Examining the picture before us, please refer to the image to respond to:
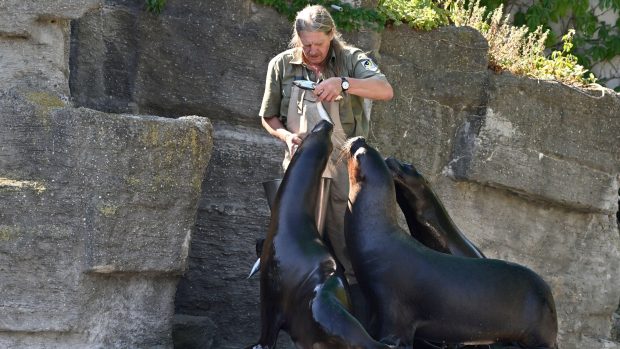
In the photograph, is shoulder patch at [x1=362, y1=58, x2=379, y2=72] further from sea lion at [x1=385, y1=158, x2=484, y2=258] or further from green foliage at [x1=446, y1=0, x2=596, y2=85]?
green foliage at [x1=446, y1=0, x2=596, y2=85]

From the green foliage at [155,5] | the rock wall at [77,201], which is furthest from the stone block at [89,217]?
the green foliage at [155,5]

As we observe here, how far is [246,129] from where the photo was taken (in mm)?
6055

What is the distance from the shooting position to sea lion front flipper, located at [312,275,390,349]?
157 inches

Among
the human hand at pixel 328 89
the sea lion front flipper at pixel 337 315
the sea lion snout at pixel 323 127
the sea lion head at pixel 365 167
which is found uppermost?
the human hand at pixel 328 89

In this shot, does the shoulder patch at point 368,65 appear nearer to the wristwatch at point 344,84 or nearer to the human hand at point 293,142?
the wristwatch at point 344,84

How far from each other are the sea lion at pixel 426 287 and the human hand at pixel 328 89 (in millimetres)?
294

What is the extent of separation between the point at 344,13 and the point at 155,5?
1.11 metres

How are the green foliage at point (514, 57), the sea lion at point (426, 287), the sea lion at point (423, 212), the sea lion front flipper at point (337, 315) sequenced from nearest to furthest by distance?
the sea lion front flipper at point (337, 315) < the sea lion at point (426, 287) < the sea lion at point (423, 212) < the green foliage at point (514, 57)

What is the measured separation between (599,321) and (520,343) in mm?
2909

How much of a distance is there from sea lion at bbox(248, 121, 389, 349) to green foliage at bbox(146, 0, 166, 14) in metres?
1.66

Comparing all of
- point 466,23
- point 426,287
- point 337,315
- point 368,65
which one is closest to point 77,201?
point 337,315

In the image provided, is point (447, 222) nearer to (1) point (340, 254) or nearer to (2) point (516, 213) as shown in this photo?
(1) point (340, 254)

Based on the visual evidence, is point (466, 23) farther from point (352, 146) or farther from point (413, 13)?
point (352, 146)

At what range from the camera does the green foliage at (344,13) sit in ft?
19.8
